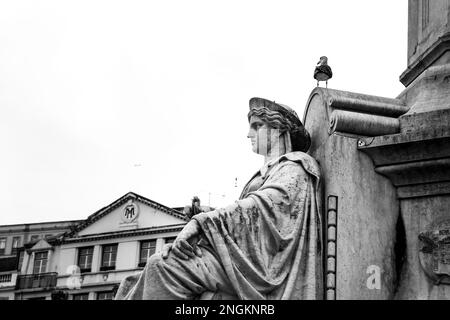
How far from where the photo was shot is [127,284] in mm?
11766

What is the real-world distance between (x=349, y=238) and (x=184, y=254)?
189cm

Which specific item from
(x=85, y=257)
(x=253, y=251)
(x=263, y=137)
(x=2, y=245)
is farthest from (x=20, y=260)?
(x=253, y=251)

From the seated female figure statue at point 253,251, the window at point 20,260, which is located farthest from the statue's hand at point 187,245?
the window at point 20,260

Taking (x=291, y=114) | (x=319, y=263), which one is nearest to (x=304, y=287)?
(x=319, y=263)

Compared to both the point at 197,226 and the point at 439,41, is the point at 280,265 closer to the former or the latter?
the point at 197,226

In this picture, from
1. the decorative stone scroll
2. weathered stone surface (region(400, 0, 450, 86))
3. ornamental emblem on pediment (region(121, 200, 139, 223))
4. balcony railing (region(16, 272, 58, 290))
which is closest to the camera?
the decorative stone scroll

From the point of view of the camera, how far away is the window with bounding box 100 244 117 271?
60812 mm

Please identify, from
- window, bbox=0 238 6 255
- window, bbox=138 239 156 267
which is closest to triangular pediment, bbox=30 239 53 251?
window, bbox=138 239 156 267

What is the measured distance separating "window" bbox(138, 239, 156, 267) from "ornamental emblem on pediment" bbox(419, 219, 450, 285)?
47.9 metres

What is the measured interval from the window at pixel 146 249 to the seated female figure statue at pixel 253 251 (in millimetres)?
47393

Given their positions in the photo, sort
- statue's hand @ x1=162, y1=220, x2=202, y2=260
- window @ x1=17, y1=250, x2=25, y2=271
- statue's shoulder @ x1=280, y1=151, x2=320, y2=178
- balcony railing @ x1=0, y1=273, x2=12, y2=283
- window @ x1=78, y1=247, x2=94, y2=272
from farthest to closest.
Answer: window @ x1=17, y1=250, x2=25, y2=271, balcony railing @ x1=0, y1=273, x2=12, y2=283, window @ x1=78, y1=247, x2=94, y2=272, statue's shoulder @ x1=280, y1=151, x2=320, y2=178, statue's hand @ x1=162, y1=220, x2=202, y2=260

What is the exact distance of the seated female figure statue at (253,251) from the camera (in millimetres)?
11195

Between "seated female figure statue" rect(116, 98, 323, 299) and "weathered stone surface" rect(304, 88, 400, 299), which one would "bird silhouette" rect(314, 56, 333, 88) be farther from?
"seated female figure statue" rect(116, 98, 323, 299)

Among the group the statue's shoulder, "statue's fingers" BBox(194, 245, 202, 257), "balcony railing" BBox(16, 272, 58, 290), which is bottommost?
"statue's fingers" BBox(194, 245, 202, 257)
